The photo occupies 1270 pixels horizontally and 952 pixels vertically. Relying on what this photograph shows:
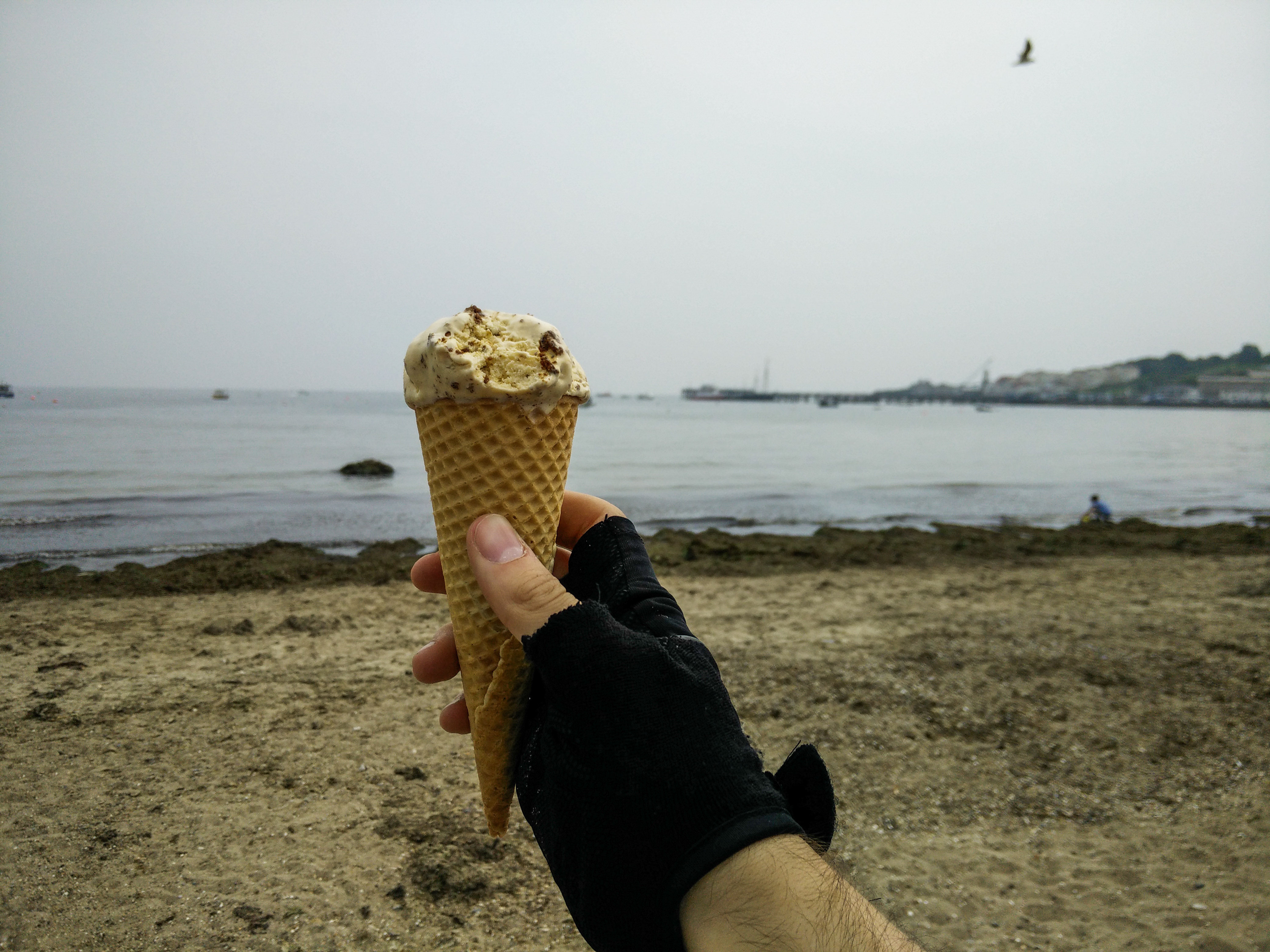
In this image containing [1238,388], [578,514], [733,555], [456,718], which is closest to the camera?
[456,718]

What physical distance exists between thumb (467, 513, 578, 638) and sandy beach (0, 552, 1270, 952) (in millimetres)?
1016

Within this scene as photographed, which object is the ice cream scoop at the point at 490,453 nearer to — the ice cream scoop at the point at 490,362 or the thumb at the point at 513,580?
the ice cream scoop at the point at 490,362

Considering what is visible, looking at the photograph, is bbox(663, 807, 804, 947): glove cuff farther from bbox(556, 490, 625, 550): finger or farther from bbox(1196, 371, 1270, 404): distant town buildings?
bbox(1196, 371, 1270, 404): distant town buildings

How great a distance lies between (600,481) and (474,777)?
2077cm

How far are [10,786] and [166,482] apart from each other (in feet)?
65.1

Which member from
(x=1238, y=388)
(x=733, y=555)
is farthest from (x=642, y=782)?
(x=1238, y=388)

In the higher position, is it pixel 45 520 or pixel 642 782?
pixel 642 782

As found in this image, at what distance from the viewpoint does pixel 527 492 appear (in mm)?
2436

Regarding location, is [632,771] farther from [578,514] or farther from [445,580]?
[578,514]

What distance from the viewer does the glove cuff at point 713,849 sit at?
1577 mm

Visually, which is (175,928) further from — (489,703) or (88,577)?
(88,577)

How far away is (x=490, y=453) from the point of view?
A: 236 cm

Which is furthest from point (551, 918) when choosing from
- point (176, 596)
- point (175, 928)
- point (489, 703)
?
point (176, 596)

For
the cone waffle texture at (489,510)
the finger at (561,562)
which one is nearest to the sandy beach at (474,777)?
the cone waffle texture at (489,510)
